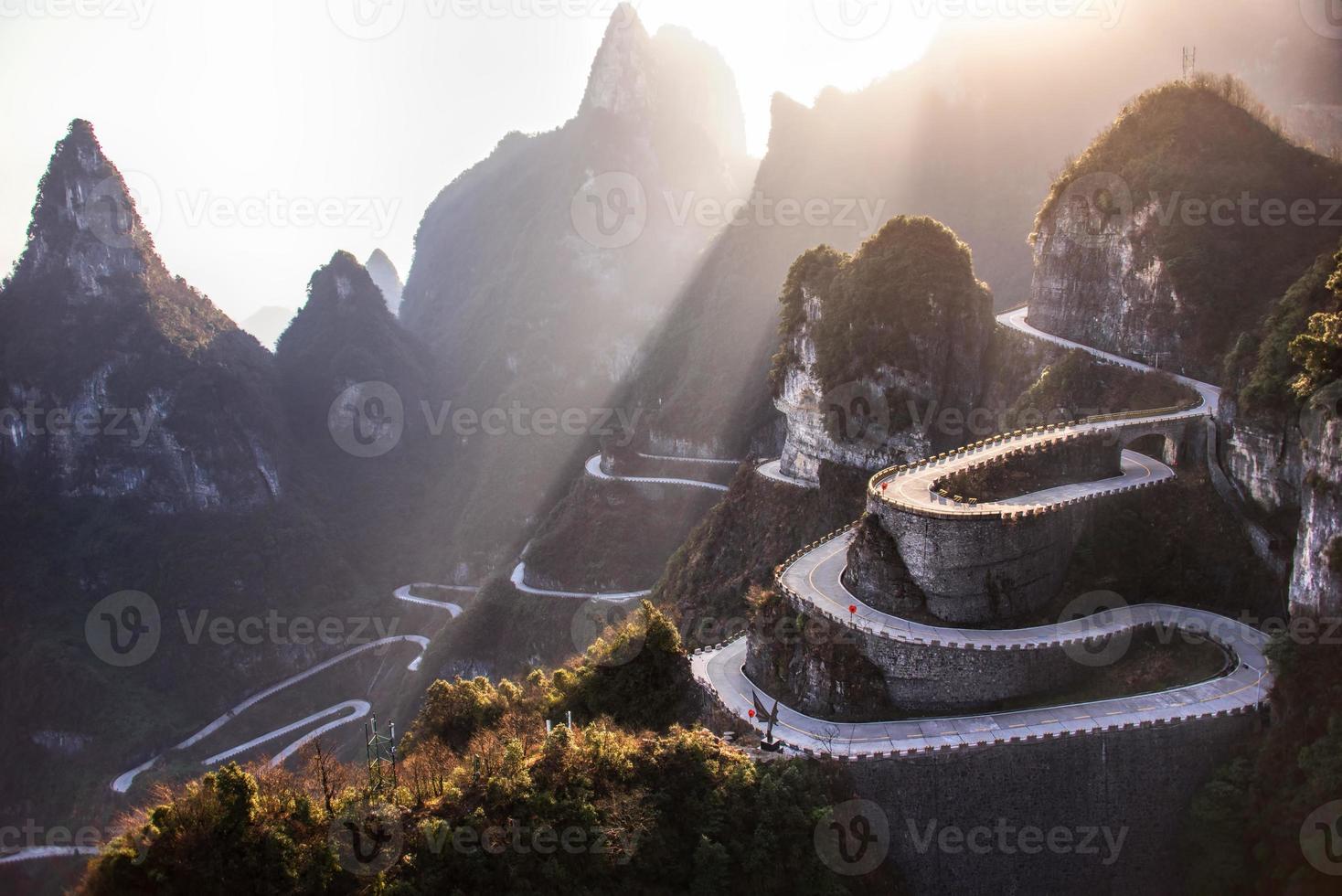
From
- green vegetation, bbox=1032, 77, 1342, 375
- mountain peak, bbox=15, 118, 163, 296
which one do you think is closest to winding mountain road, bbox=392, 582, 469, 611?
mountain peak, bbox=15, 118, 163, 296

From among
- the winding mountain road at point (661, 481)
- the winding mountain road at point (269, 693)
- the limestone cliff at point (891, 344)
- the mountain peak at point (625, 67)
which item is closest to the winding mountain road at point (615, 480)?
the winding mountain road at point (661, 481)

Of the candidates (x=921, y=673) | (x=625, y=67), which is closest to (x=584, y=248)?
(x=625, y=67)

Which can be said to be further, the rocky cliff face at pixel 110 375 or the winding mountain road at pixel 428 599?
the rocky cliff face at pixel 110 375

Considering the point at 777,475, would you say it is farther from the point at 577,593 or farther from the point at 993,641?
the point at 993,641

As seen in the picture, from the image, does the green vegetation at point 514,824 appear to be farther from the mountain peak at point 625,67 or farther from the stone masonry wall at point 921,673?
the mountain peak at point 625,67

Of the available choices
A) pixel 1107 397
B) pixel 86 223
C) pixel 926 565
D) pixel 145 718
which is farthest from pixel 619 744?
pixel 86 223

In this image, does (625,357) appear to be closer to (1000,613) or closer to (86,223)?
(86,223)
